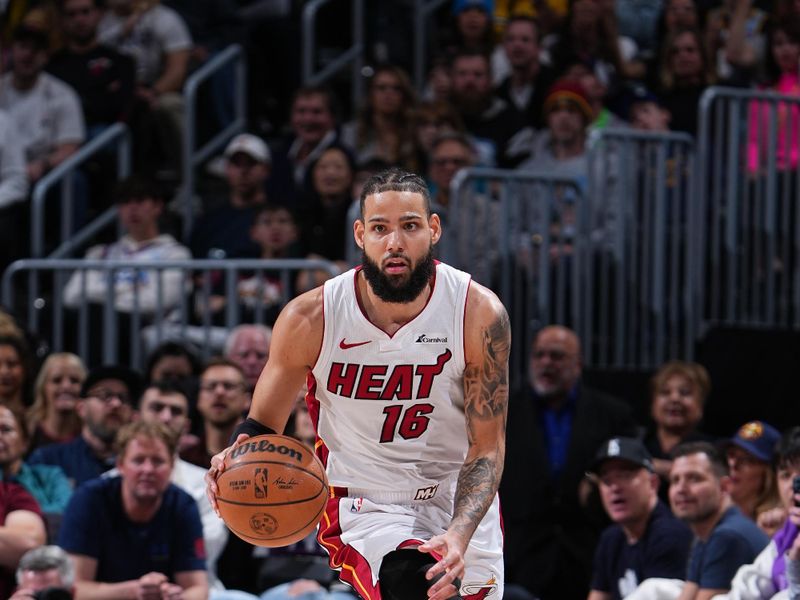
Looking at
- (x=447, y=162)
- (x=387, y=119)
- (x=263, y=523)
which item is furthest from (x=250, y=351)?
(x=263, y=523)

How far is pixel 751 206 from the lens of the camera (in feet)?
39.5

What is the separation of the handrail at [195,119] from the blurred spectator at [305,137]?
868 mm

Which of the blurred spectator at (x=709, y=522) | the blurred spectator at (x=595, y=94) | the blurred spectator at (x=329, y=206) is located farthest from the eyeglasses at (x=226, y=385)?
the blurred spectator at (x=595, y=94)

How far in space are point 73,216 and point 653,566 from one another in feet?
19.5

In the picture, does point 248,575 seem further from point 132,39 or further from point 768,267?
point 132,39

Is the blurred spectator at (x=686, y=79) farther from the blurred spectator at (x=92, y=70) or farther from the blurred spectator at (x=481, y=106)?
the blurred spectator at (x=92, y=70)

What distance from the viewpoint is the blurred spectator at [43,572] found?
8.33 meters

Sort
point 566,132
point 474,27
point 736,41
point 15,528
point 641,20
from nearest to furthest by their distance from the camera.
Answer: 1. point 15,528
2. point 566,132
3. point 736,41
4. point 474,27
5. point 641,20

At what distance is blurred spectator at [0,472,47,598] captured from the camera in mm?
8938

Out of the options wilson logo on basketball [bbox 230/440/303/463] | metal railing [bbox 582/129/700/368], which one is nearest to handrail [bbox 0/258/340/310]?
metal railing [bbox 582/129/700/368]

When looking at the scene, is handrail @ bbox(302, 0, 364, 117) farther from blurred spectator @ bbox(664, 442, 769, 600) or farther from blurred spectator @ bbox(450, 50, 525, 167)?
blurred spectator @ bbox(664, 442, 769, 600)

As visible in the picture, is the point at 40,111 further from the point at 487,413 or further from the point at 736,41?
the point at 487,413

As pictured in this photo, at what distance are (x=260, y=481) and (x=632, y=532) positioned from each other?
3.50 metres

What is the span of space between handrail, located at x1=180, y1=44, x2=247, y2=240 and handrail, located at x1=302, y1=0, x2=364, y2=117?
58cm
